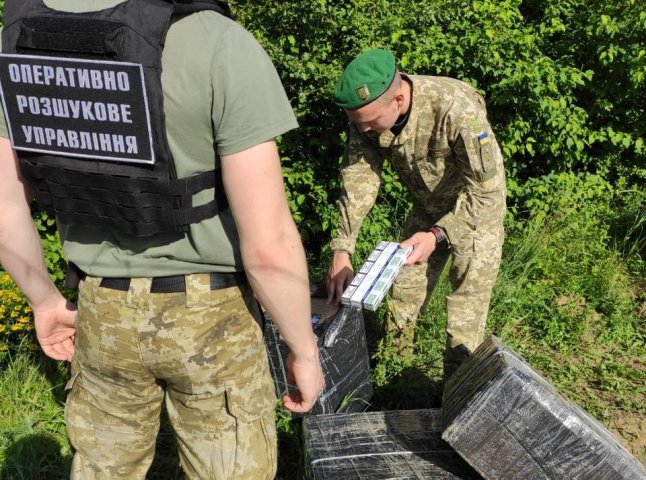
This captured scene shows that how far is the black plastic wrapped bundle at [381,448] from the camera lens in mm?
2098

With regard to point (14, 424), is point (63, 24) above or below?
above

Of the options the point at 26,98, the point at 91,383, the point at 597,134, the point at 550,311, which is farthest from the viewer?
the point at 597,134

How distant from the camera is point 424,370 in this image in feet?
11.3

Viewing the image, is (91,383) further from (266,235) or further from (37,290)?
(266,235)

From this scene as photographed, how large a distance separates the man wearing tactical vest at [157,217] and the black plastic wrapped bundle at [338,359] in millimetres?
944

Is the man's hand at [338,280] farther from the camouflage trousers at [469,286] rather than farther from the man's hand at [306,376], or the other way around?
the man's hand at [306,376]

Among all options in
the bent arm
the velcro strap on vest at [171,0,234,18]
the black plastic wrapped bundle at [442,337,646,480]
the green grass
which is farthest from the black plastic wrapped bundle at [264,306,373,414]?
the velcro strap on vest at [171,0,234,18]

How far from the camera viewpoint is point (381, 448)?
222 centimetres

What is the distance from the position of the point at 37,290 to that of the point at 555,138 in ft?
13.9

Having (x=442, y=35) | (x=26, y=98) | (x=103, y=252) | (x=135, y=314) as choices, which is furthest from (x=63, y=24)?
(x=442, y=35)

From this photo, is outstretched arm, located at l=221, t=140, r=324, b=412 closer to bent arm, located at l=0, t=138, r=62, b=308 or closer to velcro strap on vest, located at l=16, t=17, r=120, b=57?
velcro strap on vest, located at l=16, t=17, r=120, b=57

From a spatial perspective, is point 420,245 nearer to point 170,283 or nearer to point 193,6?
point 170,283

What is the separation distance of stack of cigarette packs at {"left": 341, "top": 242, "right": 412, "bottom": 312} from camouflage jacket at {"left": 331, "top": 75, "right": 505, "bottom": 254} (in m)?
0.36

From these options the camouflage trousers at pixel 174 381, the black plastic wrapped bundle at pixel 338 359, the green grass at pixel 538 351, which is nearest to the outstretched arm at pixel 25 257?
the camouflage trousers at pixel 174 381
